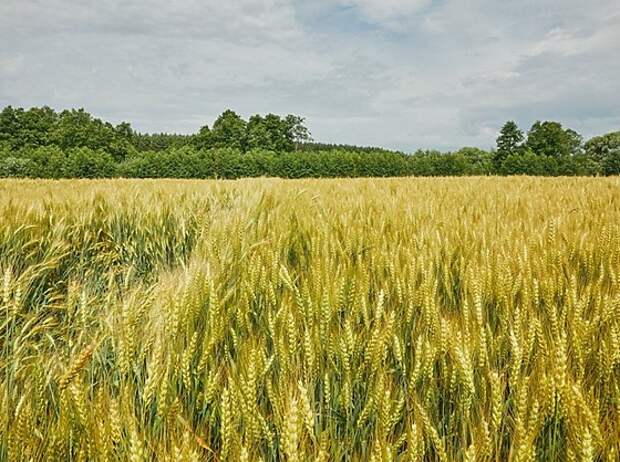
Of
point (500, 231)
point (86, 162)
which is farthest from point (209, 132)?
point (500, 231)

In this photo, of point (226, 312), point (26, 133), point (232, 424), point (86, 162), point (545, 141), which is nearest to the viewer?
point (232, 424)

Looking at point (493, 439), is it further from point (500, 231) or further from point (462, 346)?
point (500, 231)

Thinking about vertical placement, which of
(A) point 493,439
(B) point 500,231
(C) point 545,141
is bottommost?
(A) point 493,439

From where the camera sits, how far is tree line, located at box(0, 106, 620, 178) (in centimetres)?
4088

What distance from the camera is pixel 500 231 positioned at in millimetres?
2029

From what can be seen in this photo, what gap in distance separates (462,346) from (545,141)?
59533 mm

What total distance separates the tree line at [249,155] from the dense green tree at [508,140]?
0.12m

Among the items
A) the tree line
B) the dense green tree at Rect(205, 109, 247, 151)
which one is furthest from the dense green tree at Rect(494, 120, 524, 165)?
the dense green tree at Rect(205, 109, 247, 151)

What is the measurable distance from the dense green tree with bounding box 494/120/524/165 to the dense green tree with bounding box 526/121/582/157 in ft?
4.32

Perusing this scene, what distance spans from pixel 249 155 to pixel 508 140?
35.4 m

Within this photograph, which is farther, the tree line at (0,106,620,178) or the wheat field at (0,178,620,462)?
the tree line at (0,106,620,178)

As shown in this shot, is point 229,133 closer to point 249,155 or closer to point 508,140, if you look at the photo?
point 249,155

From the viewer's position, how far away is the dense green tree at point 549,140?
51.3 m

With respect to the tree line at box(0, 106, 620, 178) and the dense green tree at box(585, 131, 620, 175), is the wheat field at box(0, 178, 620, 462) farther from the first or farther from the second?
the dense green tree at box(585, 131, 620, 175)
